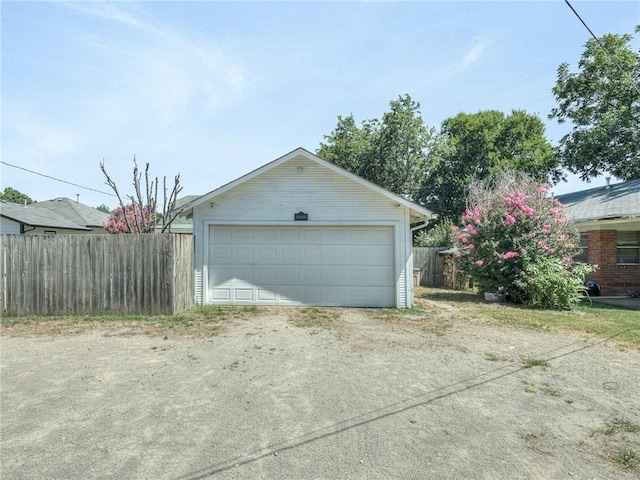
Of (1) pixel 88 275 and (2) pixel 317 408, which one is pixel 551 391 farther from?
(1) pixel 88 275

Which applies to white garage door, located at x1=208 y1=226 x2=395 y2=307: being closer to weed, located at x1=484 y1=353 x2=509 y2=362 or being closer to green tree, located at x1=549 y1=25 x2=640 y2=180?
weed, located at x1=484 y1=353 x2=509 y2=362

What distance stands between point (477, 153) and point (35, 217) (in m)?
29.2

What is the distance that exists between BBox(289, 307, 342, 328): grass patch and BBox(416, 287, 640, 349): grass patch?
3258 millimetres

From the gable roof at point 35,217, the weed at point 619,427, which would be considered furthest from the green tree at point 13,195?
the weed at point 619,427

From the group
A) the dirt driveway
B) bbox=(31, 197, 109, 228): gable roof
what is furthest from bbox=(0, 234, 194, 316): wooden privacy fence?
bbox=(31, 197, 109, 228): gable roof

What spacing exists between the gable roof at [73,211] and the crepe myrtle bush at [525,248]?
22.7 metres

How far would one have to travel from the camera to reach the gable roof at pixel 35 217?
17.9 meters

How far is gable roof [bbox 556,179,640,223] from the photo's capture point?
12758 millimetres

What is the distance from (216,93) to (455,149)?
22.2m

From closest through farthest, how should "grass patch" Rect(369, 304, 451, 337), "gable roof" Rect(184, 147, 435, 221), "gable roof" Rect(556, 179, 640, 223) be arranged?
"grass patch" Rect(369, 304, 451, 337)
"gable roof" Rect(184, 147, 435, 221)
"gable roof" Rect(556, 179, 640, 223)

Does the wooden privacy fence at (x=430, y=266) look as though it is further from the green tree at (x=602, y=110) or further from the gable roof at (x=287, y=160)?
the green tree at (x=602, y=110)

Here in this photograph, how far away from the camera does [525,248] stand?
11.1 meters

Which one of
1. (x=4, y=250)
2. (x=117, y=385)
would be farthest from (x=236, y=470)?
(x=4, y=250)

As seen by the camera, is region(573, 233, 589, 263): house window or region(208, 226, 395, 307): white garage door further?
region(573, 233, 589, 263): house window
